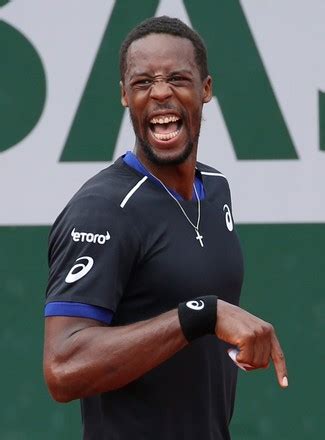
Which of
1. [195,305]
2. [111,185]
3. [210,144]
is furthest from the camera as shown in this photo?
[210,144]

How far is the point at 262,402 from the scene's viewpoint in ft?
14.5

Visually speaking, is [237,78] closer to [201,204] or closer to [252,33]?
[252,33]

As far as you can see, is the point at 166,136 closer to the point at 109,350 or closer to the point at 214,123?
the point at 109,350

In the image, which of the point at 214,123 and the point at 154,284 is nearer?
the point at 154,284

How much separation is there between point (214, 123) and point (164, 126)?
1.68 meters

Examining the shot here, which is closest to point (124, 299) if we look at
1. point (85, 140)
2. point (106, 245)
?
point (106, 245)

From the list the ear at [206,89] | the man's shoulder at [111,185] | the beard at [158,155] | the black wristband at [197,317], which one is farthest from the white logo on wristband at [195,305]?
the ear at [206,89]

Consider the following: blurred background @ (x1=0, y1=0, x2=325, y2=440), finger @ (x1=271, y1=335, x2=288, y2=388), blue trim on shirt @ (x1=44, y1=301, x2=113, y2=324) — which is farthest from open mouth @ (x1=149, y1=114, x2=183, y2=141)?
blurred background @ (x1=0, y1=0, x2=325, y2=440)

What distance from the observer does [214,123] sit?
14.4 ft

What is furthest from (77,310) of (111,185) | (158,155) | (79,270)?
(158,155)

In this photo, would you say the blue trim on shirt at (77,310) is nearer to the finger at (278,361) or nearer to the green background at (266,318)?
the finger at (278,361)

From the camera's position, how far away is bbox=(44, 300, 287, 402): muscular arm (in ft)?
7.79

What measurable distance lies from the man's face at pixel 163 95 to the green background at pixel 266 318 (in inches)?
65.8

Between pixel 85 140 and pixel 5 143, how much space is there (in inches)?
11.3
